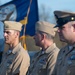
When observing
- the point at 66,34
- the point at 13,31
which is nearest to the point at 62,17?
the point at 66,34

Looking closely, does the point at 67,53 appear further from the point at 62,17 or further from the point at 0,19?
the point at 0,19

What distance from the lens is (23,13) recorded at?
36.7 ft

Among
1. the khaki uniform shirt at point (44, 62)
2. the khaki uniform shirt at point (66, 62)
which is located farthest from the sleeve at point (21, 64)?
the khaki uniform shirt at point (66, 62)

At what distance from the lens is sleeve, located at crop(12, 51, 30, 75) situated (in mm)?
7204

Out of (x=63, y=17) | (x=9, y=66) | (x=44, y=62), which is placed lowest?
(x=9, y=66)

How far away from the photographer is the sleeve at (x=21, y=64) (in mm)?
7204

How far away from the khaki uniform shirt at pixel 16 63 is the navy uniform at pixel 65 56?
1291 millimetres

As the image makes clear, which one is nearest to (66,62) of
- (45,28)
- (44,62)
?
(44,62)

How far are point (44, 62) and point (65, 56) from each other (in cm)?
98

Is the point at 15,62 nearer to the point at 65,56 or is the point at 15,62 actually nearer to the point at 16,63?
the point at 16,63

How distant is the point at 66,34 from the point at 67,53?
35cm

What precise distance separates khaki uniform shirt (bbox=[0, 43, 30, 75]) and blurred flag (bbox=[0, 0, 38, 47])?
3210mm

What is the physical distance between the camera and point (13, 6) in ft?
37.6

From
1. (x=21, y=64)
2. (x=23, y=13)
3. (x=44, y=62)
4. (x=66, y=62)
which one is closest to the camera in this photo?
(x=66, y=62)
